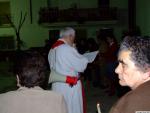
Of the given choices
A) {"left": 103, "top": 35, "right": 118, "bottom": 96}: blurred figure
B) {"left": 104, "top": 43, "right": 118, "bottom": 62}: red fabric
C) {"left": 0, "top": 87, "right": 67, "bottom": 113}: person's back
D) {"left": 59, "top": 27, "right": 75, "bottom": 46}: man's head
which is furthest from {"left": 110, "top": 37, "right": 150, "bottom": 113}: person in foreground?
{"left": 104, "top": 43, "right": 118, "bottom": 62}: red fabric

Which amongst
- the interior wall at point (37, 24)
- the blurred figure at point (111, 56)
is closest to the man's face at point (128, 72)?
the blurred figure at point (111, 56)

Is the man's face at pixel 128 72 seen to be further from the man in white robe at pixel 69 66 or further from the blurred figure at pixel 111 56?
the blurred figure at pixel 111 56

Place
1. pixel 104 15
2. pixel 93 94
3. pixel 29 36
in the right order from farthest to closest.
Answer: pixel 29 36 < pixel 104 15 < pixel 93 94

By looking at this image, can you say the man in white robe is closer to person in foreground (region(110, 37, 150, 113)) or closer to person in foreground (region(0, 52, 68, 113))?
person in foreground (region(0, 52, 68, 113))

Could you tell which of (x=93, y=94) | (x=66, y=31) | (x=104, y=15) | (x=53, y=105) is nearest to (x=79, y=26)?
(x=104, y=15)

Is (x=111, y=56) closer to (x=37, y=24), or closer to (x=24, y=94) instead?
(x=24, y=94)

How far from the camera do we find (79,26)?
20.5 meters

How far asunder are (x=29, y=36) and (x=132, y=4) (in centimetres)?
592

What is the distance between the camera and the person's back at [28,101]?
271 centimetres

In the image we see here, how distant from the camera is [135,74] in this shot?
7.14ft

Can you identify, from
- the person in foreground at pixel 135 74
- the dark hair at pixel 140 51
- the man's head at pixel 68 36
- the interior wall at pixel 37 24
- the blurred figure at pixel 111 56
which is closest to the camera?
the person in foreground at pixel 135 74

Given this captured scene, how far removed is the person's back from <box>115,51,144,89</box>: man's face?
0.66m

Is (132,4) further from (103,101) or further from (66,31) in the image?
(66,31)

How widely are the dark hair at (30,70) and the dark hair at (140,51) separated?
0.79 m
